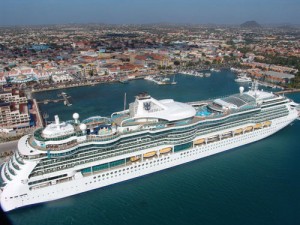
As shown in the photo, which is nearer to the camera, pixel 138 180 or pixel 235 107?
pixel 138 180

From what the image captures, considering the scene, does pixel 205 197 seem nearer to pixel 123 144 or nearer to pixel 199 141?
pixel 199 141

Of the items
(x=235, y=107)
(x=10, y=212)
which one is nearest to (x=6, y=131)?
(x=10, y=212)

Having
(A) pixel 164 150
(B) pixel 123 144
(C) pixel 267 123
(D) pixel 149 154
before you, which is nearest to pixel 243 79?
(C) pixel 267 123

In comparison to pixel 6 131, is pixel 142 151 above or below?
above

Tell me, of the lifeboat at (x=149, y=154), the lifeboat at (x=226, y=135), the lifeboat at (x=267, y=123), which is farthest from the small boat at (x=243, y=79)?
the lifeboat at (x=149, y=154)

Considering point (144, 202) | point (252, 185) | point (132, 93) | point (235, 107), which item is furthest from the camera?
point (132, 93)

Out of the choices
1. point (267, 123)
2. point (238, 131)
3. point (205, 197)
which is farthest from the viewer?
point (267, 123)

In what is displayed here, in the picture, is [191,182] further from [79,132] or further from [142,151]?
[79,132]
